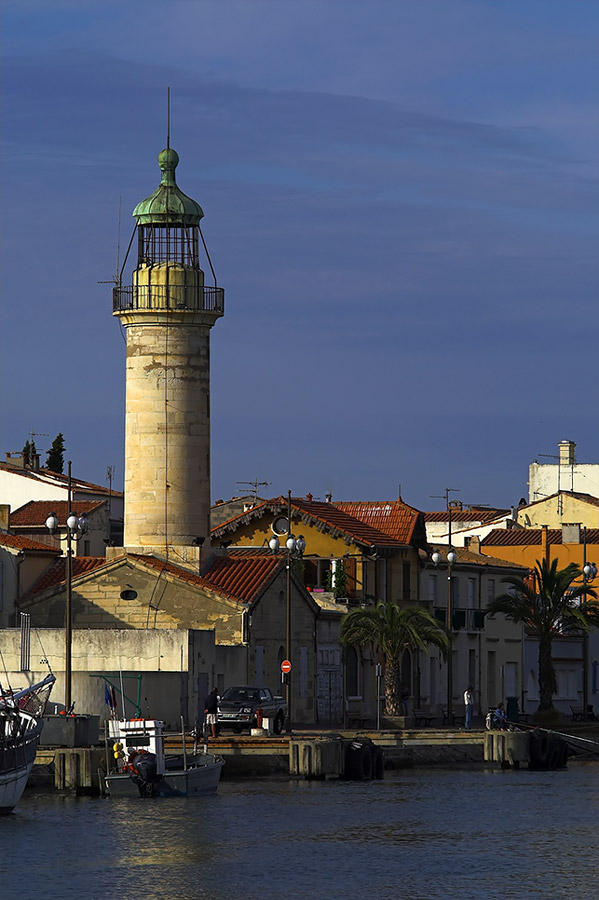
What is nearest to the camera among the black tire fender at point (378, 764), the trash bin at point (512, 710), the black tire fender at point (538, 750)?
the black tire fender at point (378, 764)

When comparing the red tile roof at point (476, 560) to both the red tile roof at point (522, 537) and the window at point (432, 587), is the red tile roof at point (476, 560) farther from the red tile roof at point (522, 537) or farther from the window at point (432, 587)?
→ the red tile roof at point (522, 537)

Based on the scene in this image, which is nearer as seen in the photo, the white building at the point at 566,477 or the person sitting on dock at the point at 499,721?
the person sitting on dock at the point at 499,721

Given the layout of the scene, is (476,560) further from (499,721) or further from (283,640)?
(499,721)

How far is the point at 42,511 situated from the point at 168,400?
26694 millimetres

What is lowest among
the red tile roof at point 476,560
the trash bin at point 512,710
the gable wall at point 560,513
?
the trash bin at point 512,710

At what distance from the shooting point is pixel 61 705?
5766cm

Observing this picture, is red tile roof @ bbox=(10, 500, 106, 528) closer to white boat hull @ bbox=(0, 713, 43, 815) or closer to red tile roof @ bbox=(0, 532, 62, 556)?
red tile roof @ bbox=(0, 532, 62, 556)

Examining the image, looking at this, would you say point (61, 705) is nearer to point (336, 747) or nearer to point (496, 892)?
point (336, 747)

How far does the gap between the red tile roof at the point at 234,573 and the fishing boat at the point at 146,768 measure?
16831mm

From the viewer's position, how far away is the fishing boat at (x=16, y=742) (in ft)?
154

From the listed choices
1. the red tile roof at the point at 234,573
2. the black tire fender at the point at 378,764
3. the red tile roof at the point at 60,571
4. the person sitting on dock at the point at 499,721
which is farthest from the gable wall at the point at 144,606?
the black tire fender at the point at 378,764

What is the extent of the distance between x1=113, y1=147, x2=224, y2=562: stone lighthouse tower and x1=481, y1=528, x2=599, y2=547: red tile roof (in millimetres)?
32874

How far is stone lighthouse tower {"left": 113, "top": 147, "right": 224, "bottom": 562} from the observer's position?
6906cm

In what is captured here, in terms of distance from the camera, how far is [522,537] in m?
101
